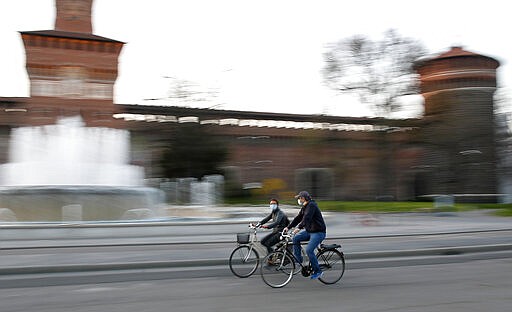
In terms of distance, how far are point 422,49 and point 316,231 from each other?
32904 mm

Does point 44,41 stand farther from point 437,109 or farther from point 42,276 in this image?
point 42,276

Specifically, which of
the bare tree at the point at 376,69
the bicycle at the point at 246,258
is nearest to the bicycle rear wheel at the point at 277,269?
the bicycle at the point at 246,258

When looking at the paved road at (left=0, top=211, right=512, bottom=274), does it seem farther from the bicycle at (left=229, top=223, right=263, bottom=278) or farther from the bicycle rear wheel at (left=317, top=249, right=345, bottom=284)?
the bicycle rear wheel at (left=317, top=249, right=345, bottom=284)

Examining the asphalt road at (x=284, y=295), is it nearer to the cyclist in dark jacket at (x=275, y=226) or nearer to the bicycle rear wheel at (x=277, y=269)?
the bicycle rear wheel at (x=277, y=269)

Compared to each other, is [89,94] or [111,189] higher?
[89,94]

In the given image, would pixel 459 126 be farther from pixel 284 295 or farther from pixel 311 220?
pixel 284 295

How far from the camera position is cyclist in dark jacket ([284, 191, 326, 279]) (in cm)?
1002

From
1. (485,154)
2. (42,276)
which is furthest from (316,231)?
(485,154)

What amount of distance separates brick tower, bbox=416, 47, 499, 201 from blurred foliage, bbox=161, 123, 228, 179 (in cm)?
1653

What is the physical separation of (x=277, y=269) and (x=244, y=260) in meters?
1.02

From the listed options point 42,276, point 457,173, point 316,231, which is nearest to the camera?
point 316,231

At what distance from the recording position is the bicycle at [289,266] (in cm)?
979

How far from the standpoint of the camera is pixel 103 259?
41.8 ft

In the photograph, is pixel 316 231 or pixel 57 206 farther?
pixel 57 206
